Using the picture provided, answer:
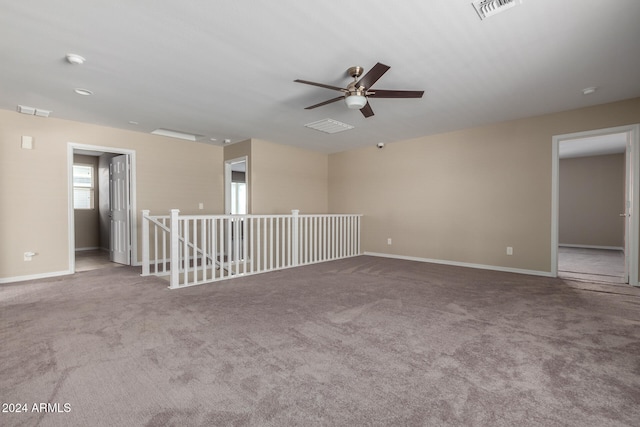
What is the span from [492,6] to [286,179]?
16.1 feet

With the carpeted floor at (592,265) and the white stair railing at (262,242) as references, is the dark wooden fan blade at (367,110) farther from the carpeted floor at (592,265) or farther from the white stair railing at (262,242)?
the carpeted floor at (592,265)

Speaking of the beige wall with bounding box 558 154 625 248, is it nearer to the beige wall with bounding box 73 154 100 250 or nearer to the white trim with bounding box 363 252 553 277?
the white trim with bounding box 363 252 553 277

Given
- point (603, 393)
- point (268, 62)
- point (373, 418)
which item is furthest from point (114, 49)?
point (603, 393)

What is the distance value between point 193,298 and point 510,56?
406 centimetres

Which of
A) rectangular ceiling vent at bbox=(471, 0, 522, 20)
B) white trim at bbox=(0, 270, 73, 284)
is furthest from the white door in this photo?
rectangular ceiling vent at bbox=(471, 0, 522, 20)

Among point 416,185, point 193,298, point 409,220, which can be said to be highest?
point 416,185

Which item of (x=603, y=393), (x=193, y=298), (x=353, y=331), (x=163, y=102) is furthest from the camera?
(x=163, y=102)

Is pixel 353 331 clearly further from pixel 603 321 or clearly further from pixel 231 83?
pixel 231 83

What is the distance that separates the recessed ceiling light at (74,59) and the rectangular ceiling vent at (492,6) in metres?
3.36

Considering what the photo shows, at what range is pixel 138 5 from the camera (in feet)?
6.82

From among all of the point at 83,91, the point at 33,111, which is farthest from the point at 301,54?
the point at 33,111

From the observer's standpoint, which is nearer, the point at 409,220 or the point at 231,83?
the point at 231,83

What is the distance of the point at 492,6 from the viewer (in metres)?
2.15

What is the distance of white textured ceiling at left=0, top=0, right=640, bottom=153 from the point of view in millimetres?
2180
